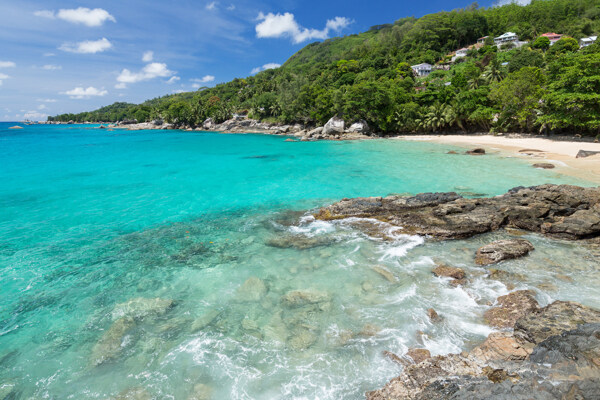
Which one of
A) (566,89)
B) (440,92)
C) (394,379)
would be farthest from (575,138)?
(394,379)

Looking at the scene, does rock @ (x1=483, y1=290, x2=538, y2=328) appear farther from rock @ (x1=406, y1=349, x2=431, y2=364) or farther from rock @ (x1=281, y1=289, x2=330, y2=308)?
rock @ (x1=281, y1=289, x2=330, y2=308)

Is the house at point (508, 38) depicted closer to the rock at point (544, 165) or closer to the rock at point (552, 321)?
the rock at point (544, 165)

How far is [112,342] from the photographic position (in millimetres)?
7742

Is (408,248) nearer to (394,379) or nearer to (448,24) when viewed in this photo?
(394,379)

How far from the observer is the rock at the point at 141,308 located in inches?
345

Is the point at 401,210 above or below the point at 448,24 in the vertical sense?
below

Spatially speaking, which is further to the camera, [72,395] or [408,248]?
[408,248]

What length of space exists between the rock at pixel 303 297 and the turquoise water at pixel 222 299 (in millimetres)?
43

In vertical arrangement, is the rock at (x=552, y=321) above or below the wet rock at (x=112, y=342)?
above

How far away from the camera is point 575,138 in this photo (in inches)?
1423

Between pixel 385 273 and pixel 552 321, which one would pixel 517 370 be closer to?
pixel 552 321

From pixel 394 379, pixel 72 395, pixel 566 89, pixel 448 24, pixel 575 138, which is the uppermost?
pixel 448 24

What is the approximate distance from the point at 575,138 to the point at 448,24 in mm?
109057

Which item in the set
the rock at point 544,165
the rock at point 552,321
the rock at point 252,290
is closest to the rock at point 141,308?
the rock at point 252,290
